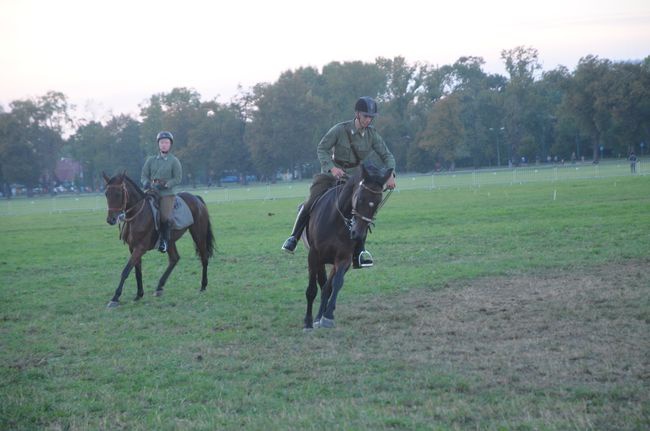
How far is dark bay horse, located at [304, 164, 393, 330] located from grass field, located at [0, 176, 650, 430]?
19.4 inches

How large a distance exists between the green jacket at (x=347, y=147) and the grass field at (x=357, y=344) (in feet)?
7.92

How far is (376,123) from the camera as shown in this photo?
101625 millimetres

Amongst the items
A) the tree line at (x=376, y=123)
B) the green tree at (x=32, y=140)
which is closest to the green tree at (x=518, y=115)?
the tree line at (x=376, y=123)

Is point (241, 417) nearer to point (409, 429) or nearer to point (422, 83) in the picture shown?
point (409, 429)

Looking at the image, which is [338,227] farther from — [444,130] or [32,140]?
[32,140]

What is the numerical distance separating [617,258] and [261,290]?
7.70 meters

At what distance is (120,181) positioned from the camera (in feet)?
44.6

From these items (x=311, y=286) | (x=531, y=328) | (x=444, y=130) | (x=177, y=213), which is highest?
(x=444, y=130)

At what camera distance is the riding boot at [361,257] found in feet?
34.5

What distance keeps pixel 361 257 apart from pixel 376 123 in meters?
92.4

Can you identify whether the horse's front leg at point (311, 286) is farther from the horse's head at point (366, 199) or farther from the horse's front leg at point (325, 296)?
the horse's head at point (366, 199)

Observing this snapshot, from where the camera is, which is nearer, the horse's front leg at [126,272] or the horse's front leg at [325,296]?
the horse's front leg at [325,296]

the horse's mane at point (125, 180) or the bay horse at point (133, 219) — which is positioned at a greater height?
the horse's mane at point (125, 180)

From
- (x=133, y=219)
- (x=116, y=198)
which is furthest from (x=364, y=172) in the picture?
(x=133, y=219)
